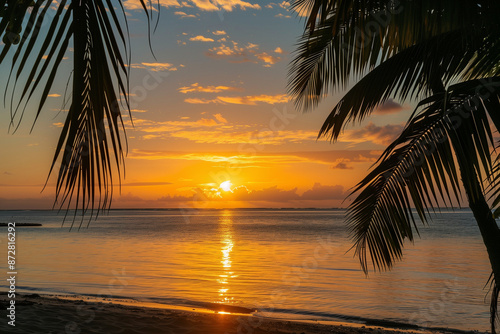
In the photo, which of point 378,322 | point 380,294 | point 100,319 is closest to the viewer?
point 100,319

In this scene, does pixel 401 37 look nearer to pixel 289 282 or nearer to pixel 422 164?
pixel 422 164

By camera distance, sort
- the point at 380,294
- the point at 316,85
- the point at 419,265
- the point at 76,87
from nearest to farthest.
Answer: the point at 76,87
the point at 316,85
the point at 380,294
the point at 419,265

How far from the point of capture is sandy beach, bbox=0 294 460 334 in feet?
27.9

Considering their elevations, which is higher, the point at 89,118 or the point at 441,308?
the point at 89,118

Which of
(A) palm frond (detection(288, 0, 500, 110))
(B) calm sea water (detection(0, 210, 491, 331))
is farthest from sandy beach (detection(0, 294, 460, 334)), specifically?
(A) palm frond (detection(288, 0, 500, 110))

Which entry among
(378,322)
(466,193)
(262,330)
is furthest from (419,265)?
(466,193)

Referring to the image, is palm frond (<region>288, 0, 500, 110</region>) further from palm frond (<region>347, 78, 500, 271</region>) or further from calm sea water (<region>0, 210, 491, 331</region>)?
calm sea water (<region>0, 210, 491, 331</region>)

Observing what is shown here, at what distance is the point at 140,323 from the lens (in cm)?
932

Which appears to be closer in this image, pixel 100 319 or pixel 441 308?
pixel 100 319

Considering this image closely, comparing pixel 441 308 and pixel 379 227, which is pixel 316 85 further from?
pixel 441 308

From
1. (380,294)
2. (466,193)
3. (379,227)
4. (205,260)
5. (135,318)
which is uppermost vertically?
(466,193)

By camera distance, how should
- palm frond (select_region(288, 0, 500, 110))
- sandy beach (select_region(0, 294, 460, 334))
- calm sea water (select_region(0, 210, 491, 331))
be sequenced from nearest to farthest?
palm frond (select_region(288, 0, 500, 110)) < sandy beach (select_region(0, 294, 460, 334)) < calm sea water (select_region(0, 210, 491, 331))

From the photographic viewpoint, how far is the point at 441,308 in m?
14.1

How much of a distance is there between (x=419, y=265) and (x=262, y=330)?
710 inches
